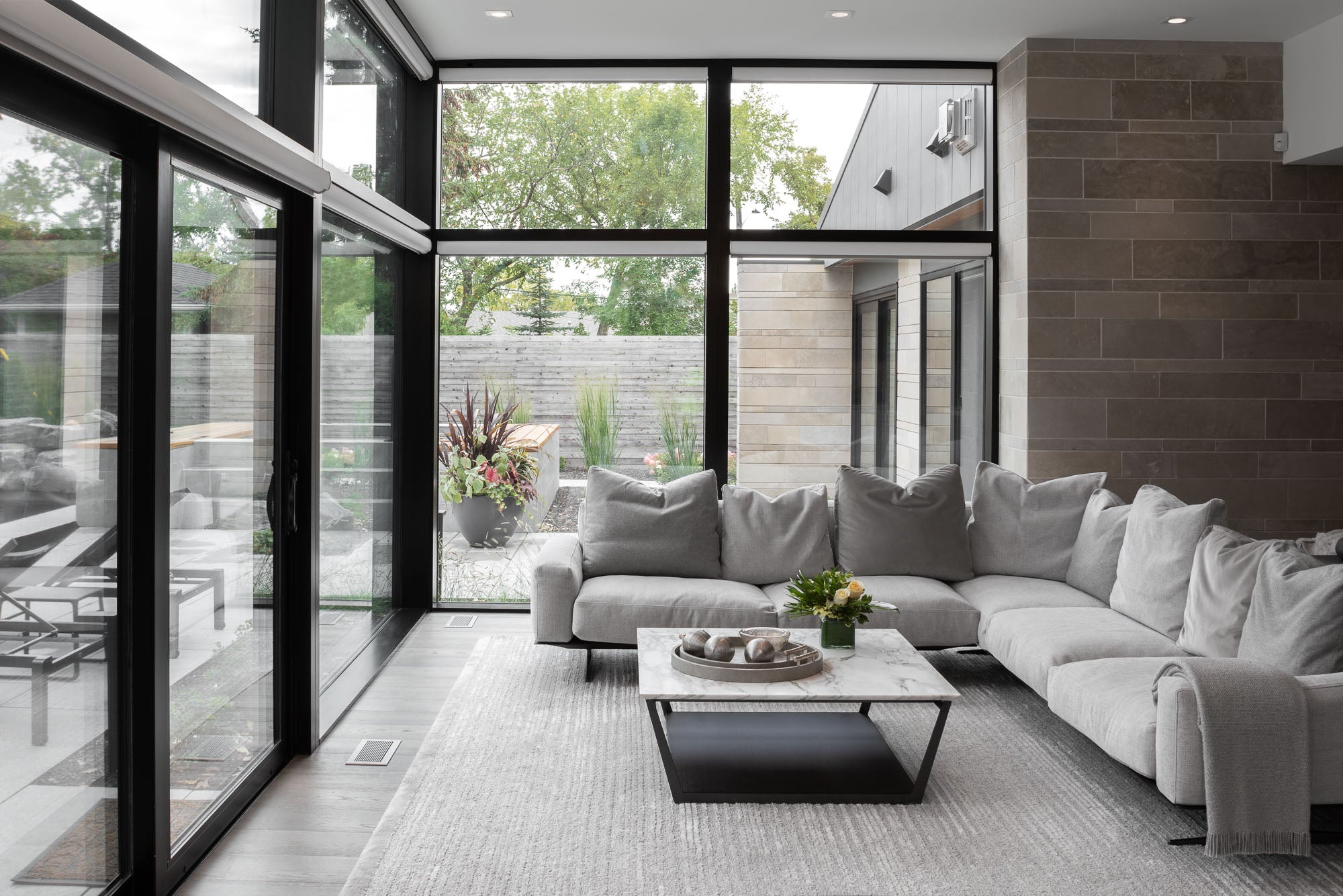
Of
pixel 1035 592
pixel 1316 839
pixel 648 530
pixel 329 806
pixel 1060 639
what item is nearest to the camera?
pixel 1316 839

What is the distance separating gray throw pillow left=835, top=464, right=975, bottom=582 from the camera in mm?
4777

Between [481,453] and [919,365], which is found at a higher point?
[919,365]

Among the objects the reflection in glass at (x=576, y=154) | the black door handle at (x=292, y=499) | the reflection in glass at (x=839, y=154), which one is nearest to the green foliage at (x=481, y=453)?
the reflection in glass at (x=576, y=154)

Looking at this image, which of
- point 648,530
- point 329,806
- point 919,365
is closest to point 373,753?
point 329,806

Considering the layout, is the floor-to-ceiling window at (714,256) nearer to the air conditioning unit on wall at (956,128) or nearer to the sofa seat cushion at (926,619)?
the air conditioning unit on wall at (956,128)

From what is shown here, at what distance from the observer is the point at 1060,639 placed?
3707 millimetres

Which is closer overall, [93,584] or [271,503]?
[93,584]

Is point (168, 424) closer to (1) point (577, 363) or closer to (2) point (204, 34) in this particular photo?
(2) point (204, 34)

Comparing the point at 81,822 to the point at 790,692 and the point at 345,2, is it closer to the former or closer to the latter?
the point at 790,692

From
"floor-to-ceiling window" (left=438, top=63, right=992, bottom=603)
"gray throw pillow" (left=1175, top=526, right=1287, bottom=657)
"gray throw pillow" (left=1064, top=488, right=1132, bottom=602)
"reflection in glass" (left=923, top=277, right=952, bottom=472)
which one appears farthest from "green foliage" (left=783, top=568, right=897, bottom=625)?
"reflection in glass" (left=923, top=277, right=952, bottom=472)

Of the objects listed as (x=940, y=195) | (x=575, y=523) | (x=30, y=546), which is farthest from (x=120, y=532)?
(x=940, y=195)

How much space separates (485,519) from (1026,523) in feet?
9.36

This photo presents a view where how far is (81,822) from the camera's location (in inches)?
91.4

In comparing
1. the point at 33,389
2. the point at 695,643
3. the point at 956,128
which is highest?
the point at 956,128
